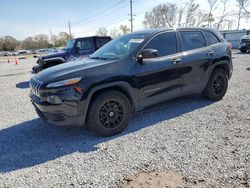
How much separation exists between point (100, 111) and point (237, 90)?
177 inches

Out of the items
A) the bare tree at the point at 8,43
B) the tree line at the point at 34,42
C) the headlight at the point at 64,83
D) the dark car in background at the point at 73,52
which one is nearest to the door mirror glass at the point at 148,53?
the headlight at the point at 64,83

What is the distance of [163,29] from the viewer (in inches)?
188

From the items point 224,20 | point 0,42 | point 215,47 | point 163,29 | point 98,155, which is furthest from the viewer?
point 0,42

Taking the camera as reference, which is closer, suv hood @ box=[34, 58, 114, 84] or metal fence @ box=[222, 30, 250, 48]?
suv hood @ box=[34, 58, 114, 84]

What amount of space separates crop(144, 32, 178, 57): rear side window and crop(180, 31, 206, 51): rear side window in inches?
11.3

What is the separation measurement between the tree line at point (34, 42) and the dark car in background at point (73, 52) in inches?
3012

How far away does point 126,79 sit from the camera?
13.3 ft

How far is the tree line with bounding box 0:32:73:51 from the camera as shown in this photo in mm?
85062

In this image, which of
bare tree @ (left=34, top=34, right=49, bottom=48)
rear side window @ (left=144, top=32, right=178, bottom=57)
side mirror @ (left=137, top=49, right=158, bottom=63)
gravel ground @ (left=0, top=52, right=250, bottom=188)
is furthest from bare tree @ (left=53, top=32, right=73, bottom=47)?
side mirror @ (left=137, top=49, right=158, bottom=63)

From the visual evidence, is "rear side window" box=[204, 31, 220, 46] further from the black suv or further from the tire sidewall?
the tire sidewall

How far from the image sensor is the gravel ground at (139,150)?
2836mm

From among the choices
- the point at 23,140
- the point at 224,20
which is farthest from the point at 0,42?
the point at 23,140

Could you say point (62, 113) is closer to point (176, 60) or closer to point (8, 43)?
point (176, 60)

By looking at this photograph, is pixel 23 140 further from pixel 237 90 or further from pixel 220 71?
pixel 237 90
